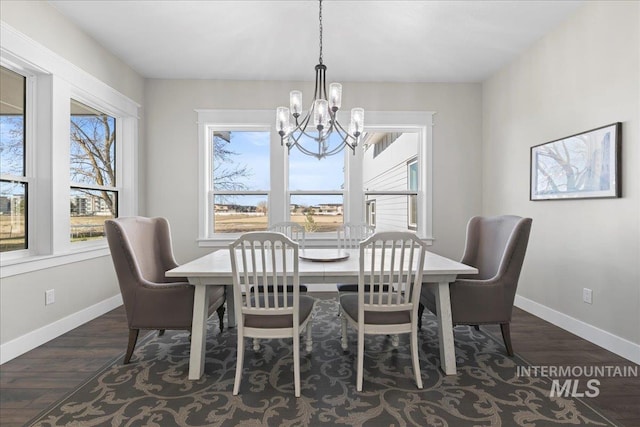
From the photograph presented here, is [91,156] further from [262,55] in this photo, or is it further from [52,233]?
[262,55]

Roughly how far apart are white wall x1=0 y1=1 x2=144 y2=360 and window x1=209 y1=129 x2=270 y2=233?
4.29ft

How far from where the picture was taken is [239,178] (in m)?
4.44

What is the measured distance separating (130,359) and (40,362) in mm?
647

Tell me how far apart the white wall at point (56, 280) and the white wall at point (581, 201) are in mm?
4579

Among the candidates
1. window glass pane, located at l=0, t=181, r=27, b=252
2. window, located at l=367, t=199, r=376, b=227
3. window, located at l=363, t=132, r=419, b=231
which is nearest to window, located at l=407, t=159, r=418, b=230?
window, located at l=363, t=132, r=419, b=231

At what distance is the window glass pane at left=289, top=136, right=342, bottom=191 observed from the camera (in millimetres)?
4457

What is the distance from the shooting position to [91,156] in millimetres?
3516

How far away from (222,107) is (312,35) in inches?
65.9

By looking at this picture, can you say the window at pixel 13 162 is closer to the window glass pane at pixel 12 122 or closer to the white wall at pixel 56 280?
the window glass pane at pixel 12 122

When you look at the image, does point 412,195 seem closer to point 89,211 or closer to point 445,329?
point 445,329

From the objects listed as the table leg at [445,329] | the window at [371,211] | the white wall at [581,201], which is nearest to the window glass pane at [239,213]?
the window at [371,211]

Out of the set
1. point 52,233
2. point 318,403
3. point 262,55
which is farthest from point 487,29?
point 52,233

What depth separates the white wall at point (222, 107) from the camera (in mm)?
4230

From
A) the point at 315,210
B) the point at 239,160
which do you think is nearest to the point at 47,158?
the point at 239,160
